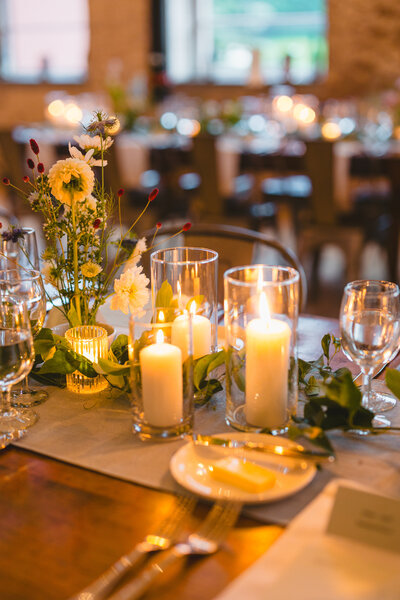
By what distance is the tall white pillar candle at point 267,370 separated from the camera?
98 cm

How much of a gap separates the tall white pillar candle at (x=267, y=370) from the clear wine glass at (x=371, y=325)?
11cm

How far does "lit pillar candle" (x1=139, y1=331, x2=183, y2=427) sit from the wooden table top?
118 mm

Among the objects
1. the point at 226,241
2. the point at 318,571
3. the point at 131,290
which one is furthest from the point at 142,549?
the point at 226,241

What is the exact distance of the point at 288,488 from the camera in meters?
0.84

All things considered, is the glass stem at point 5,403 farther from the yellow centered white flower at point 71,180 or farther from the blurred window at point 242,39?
the blurred window at point 242,39

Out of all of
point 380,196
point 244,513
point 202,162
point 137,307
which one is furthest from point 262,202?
point 244,513

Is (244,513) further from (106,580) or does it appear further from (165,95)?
(165,95)

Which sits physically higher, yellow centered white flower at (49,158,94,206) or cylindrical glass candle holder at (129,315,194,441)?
yellow centered white flower at (49,158,94,206)

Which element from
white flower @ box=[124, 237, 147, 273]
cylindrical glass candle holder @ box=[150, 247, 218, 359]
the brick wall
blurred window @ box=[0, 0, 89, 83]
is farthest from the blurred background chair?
blurred window @ box=[0, 0, 89, 83]

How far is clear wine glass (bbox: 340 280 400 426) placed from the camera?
1.04 metres

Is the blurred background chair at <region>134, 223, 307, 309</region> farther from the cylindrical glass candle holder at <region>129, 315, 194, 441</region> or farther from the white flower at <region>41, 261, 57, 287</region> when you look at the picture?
the cylindrical glass candle holder at <region>129, 315, 194, 441</region>

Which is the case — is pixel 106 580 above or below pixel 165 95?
below

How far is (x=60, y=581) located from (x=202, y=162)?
3772 mm

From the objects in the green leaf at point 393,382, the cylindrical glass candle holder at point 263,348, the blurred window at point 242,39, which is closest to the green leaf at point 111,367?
the cylindrical glass candle holder at point 263,348
